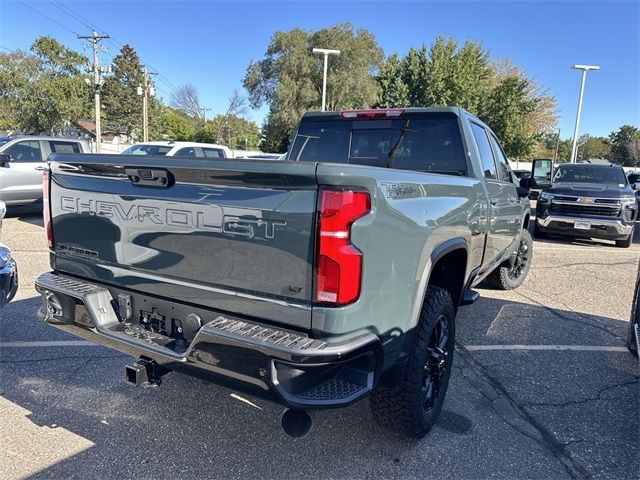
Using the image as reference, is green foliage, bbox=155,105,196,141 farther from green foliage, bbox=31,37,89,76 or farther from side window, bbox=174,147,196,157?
side window, bbox=174,147,196,157

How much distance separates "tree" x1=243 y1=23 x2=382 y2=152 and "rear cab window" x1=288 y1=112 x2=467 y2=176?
35.4 metres

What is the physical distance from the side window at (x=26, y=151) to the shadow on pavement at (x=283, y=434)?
27.7ft

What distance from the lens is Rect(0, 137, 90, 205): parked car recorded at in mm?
10055

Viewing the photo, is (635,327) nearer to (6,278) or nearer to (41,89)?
(6,278)

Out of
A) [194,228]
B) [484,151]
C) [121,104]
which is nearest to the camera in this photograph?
[194,228]

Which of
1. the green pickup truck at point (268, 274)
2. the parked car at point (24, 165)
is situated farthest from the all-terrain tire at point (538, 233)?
the parked car at point (24, 165)

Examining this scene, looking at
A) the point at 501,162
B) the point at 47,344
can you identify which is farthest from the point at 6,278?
the point at 501,162

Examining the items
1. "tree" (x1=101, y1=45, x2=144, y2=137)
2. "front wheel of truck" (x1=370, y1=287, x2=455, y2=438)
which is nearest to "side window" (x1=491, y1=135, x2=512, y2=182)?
"front wheel of truck" (x1=370, y1=287, x2=455, y2=438)

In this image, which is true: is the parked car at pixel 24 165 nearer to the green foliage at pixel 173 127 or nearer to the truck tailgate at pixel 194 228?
the truck tailgate at pixel 194 228

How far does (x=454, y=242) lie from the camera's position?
286 cm

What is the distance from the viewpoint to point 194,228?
2.18 meters

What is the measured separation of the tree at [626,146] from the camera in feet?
223

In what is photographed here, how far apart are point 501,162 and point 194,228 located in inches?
151

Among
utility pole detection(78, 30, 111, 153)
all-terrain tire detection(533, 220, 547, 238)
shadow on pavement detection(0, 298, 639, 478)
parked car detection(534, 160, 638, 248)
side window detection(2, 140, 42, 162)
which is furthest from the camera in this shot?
utility pole detection(78, 30, 111, 153)
